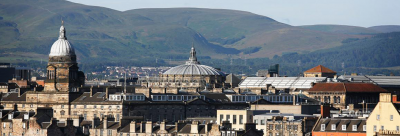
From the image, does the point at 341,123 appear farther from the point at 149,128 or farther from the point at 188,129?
the point at 149,128

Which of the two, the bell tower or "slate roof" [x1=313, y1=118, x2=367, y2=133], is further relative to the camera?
the bell tower

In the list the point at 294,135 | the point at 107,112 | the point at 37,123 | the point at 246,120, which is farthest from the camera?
the point at 107,112

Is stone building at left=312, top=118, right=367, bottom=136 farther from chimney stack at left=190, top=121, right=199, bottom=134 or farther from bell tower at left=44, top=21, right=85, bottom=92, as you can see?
bell tower at left=44, top=21, right=85, bottom=92

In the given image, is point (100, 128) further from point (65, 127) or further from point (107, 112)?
point (107, 112)

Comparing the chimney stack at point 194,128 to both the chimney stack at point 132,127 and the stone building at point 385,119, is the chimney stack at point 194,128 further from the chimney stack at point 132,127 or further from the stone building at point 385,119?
the stone building at point 385,119

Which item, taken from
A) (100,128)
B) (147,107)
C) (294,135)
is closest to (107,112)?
(147,107)

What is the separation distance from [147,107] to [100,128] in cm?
3753

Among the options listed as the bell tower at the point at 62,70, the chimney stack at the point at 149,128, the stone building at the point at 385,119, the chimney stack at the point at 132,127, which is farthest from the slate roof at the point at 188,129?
the bell tower at the point at 62,70

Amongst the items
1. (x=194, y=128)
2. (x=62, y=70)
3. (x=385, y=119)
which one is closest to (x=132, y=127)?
(x=194, y=128)

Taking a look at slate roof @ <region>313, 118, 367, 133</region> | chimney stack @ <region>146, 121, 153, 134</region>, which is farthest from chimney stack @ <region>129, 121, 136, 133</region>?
slate roof @ <region>313, 118, 367, 133</region>

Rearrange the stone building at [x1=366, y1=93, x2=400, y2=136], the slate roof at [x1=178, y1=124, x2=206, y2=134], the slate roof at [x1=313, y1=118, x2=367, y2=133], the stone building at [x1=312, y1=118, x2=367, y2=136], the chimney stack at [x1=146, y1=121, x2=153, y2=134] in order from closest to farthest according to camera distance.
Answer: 1. the stone building at [x1=366, y1=93, x2=400, y2=136]
2. the stone building at [x1=312, y1=118, x2=367, y2=136]
3. the slate roof at [x1=313, y1=118, x2=367, y2=133]
4. the slate roof at [x1=178, y1=124, x2=206, y2=134]
5. the chimney stack at [x1=146, y1=121, x2=153, y2=134]

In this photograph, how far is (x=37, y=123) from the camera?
138625 mm

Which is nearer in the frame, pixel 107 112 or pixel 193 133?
pixel 193 133

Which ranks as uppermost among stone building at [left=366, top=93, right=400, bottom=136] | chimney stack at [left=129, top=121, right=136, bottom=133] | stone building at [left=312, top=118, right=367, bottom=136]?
stone building at [left=366, top=93, right=400, bottom=136]
